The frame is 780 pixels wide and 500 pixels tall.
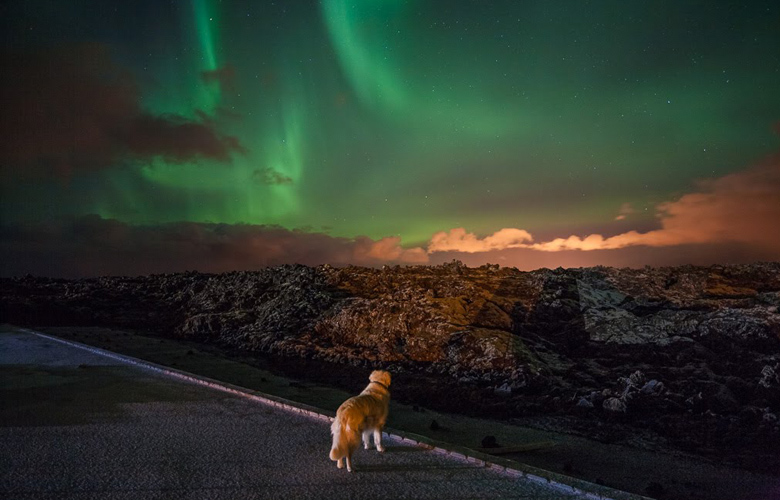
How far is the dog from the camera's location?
4508mm

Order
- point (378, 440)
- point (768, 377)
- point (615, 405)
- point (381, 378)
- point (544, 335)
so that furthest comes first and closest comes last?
point (544, 335) → point (768, 377) → point (615, 405) → point (381, 378) → point (378, 440)

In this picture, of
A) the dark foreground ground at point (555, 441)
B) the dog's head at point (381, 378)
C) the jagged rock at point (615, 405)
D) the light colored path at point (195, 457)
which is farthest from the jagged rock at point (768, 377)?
the dog's head at point (381, 378)

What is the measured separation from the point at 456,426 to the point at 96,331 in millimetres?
15127

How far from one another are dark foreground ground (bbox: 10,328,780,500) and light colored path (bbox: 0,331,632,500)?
1.03 m

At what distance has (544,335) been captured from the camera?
13594 millimetres

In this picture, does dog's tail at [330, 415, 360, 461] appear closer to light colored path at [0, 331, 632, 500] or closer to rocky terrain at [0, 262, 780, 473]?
light colored path at [0, 331, 632, 500]

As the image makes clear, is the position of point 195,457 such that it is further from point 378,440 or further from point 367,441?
point 378,440

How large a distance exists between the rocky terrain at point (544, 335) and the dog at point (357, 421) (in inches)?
141

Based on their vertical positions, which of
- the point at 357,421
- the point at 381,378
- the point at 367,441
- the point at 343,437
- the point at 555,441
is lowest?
the point at 555,441

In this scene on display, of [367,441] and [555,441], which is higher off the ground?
[367,441]

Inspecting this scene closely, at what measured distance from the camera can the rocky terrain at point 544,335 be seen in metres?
8.01

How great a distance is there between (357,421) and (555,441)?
346 centimetres

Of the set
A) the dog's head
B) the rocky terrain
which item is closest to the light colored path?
the dog's head

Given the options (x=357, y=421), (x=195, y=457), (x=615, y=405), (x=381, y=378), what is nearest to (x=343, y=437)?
(x=357, y=421)
